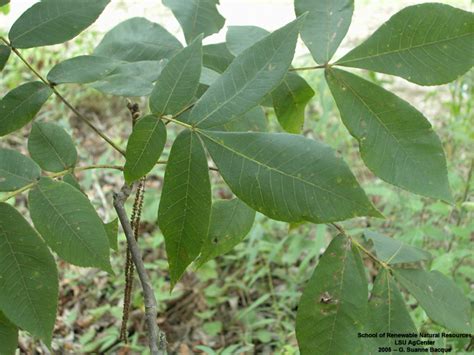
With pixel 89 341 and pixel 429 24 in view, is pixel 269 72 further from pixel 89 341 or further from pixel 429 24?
pixel 89 341

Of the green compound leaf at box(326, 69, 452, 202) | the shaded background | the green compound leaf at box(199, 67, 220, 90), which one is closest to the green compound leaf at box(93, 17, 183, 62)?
the green compound leaf at box(199, 67, 220, 90)

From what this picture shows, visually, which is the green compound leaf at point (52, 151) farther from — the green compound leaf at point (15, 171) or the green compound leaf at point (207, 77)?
the green compound leaf at point (207, 77)

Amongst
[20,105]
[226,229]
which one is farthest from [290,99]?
[20,105]

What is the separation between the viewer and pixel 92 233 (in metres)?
0.89

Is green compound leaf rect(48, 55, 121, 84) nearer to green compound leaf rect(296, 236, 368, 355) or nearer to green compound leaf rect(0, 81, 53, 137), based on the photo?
green compound leaf rect(0, 81, 53, 137)

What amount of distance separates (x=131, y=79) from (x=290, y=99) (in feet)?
1.05

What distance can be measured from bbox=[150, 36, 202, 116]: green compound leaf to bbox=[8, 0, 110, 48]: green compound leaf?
0.68 ft

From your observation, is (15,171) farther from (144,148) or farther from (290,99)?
(290,99)

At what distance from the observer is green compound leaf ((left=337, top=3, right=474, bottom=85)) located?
958 millimetres

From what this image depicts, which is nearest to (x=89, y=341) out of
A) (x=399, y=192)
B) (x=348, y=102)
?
(x=399, y=192)

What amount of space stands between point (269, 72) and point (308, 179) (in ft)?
0.59

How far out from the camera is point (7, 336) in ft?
3.04

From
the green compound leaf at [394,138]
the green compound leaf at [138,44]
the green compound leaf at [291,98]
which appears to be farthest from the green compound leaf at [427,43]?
the green compound leaf at [138,44]

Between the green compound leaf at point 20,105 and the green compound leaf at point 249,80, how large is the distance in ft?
1.02
